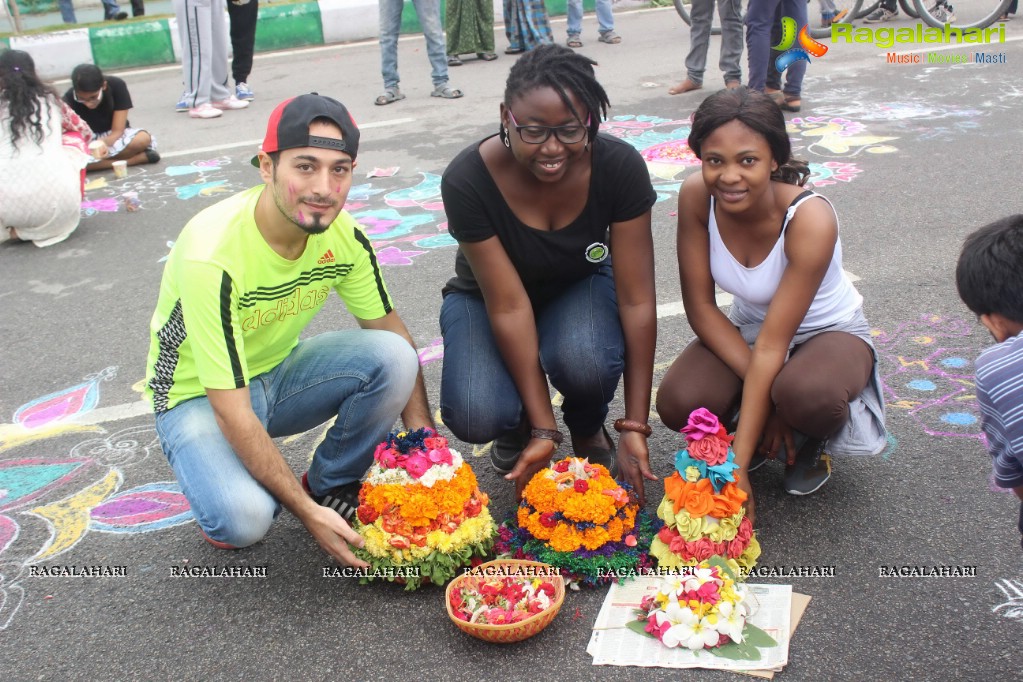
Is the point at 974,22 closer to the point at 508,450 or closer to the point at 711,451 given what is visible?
the point at 508,450

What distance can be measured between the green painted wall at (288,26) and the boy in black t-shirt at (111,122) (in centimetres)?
479

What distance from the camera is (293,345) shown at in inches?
114

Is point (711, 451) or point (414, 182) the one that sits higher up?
point (414, 182)

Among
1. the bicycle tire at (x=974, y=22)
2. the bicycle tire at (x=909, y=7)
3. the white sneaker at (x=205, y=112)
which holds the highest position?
the bicycle tire at (x=909, y=7)

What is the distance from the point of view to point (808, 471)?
282 cm

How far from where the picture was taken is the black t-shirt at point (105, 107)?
695cm

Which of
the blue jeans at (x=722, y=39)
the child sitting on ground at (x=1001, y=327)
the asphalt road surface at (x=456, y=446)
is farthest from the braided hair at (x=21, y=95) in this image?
the child sitting on ground at (x=1001, y=327)

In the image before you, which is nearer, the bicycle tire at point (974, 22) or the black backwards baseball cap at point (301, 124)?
the black backwards baseball cap at point (301, 124)

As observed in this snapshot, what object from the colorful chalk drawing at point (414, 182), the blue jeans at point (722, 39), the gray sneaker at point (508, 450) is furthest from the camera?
the blue jeans at point (722, 39)

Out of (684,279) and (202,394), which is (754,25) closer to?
(684,279)

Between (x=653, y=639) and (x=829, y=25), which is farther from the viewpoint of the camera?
(x=829, y=25)

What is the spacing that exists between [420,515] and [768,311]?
1.14 m

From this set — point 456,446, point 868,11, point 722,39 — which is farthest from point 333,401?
point 868,11

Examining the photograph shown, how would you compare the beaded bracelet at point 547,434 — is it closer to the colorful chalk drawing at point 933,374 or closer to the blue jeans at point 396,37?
the colorful chalk drawing at point 933,374
